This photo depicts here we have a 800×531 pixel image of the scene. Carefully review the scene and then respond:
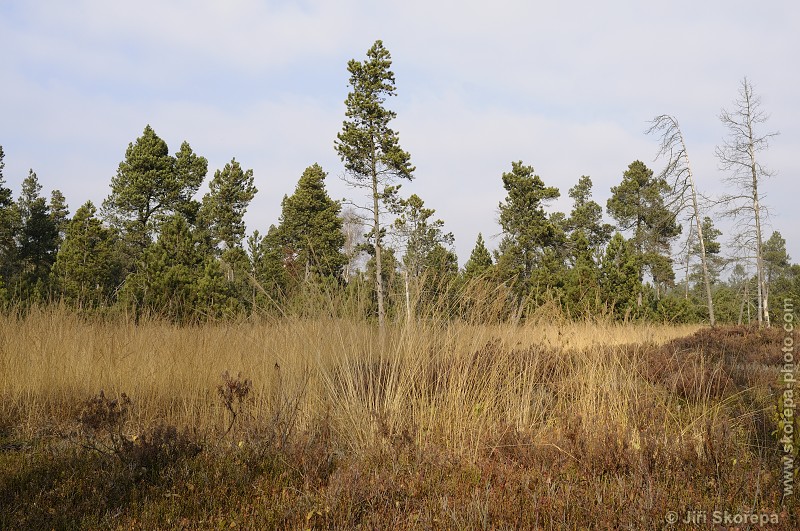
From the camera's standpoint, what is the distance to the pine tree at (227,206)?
33.4m

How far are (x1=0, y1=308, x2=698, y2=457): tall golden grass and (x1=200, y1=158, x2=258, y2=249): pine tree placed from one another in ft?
89.5

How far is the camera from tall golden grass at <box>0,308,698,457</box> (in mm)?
4594

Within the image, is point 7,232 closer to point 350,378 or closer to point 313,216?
→ point 313,216

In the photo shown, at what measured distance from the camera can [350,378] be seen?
15.6 ft

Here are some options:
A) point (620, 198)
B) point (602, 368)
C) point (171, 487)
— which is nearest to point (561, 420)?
point (602, 368)

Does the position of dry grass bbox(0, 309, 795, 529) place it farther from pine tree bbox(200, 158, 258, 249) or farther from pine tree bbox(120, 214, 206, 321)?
pine tree bbox(200, 158, 258, 249)

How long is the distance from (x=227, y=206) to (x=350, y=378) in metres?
31.0

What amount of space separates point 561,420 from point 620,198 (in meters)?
37.0

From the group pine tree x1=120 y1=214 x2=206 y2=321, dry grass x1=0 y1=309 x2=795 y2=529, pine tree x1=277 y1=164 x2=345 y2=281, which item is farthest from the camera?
pine tree x1=277 y1=164 x2=345 y2=281

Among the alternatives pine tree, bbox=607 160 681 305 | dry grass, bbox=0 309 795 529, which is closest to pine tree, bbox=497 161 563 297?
pine tree, bbox=607 160 681 305

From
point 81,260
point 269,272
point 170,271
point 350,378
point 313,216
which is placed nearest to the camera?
point 350,378

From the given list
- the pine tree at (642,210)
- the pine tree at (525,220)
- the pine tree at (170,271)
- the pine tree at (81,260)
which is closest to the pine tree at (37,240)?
the pine tree at (81,260)

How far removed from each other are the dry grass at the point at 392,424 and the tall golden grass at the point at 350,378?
0.02m

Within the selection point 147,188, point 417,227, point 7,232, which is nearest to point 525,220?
point 417,227
